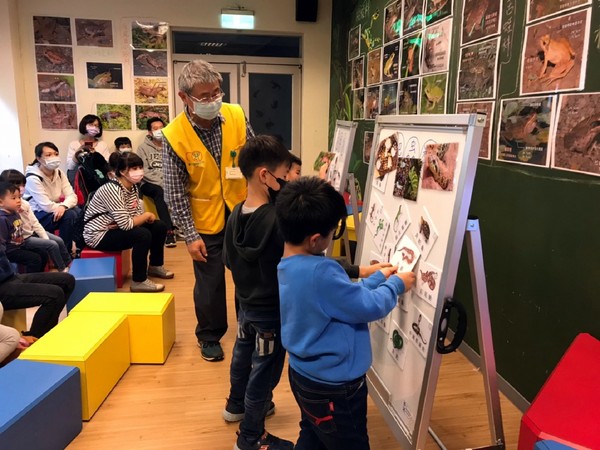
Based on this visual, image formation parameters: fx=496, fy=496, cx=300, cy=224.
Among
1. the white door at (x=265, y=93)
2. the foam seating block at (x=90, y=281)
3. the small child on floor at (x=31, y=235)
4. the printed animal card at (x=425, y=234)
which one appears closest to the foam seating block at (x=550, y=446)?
the printed animal card at (x=425, y=234)

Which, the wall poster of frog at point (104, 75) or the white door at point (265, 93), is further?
the white door at point (265, 93)

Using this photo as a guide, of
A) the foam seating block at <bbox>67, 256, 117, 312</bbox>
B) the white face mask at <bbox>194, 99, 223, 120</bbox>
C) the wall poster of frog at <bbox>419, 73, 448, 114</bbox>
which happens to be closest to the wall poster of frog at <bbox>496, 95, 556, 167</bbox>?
the wall poster of frog at <bbox>419, 73, 448, 114</bbox>

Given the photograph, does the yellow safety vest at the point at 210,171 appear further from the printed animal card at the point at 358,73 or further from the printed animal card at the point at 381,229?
the printed animal card at the point at 358,73

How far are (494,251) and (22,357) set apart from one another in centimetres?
234

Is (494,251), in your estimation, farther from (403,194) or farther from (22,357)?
(22,357)

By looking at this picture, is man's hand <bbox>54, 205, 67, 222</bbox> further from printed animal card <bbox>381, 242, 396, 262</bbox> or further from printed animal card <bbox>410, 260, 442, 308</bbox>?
printed animal card <bbox>410, 260, 442, 308</bbox>

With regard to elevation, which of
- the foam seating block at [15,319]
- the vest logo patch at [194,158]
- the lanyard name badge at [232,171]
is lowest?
the foam seating block at [15,319]

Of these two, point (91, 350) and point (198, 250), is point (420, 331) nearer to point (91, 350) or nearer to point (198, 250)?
point (198, 250)

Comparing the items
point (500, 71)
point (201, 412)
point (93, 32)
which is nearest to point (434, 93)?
point (500, 71)

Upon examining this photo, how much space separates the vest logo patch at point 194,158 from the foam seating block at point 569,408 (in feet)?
5.98

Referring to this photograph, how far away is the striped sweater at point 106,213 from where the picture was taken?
3820 millimetres

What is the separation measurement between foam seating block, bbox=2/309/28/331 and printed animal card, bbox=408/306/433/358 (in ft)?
7.53

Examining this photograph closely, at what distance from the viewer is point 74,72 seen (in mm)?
5699

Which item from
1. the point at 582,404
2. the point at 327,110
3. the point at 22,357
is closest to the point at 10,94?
the point at 327,110
